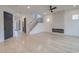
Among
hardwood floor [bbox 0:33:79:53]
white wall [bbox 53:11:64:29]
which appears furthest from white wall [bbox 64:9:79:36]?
hardwood floor [bbox 0:33:79:53]

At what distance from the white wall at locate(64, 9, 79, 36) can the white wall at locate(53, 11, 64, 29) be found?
3.40ft

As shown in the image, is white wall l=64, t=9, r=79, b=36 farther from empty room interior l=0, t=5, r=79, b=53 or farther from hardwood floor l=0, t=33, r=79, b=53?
hardwood floor l=0, t=33, r=79, b=53

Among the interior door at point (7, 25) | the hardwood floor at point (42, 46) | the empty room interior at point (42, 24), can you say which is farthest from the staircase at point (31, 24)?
the hardwood floor at point (42, 46)

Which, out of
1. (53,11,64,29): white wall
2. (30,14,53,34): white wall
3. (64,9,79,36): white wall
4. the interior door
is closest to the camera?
the interior door

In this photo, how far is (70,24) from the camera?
11.8m

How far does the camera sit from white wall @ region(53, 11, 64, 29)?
13.5 m

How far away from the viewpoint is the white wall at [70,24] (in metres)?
11.0

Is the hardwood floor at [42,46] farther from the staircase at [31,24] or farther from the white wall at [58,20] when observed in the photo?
the staircase at [31,24]

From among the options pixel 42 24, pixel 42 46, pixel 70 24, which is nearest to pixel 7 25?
pixel 42 46

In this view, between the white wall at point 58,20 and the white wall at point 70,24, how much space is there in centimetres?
104

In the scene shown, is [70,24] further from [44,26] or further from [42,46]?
[42,46]

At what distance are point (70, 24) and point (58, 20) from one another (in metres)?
2.80
